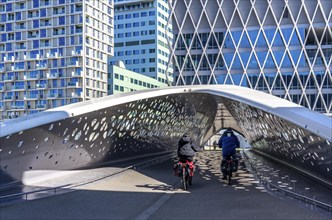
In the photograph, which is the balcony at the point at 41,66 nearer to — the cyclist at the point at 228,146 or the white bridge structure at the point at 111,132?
the white bridge structure at the point at 111,132

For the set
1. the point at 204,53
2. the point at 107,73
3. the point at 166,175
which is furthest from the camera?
the point at 107,73

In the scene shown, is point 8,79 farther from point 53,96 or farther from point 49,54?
point 53,96

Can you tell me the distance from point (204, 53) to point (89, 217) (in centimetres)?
5711

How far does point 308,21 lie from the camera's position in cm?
5859

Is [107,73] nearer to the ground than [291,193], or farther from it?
farther from it

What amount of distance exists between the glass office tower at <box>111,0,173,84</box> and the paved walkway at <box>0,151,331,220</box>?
10206cm

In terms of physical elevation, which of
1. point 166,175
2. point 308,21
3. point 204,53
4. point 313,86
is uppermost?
point 308,21

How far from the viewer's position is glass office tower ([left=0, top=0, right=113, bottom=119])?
86250 millimetres

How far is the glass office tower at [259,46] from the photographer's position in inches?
2292

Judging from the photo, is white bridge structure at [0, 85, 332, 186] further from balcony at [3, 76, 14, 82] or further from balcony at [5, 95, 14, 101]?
balcony at [3, 76, 14, 82]

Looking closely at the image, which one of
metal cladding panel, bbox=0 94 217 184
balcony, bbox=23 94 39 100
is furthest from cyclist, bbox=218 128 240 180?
balcony, bbox=23 94 39 100

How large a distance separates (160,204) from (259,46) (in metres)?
55.1

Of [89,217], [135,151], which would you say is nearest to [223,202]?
[89,217]

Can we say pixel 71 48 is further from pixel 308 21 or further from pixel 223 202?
pixel 223 202
